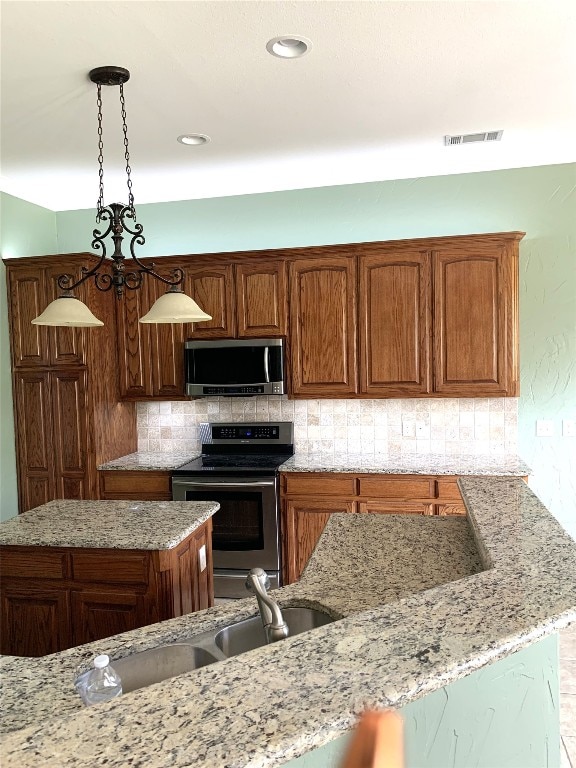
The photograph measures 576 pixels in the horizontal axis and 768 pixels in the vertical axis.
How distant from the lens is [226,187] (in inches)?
178

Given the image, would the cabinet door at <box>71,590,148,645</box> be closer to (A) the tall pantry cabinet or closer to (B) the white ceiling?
(A) the tall pantry cabinet

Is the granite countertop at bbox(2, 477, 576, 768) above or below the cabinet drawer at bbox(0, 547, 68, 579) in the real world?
above

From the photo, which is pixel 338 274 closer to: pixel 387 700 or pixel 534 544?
pixel 534 544

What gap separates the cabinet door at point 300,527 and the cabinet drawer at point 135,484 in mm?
839

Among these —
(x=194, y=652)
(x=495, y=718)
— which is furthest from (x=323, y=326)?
(x=495, y=718)

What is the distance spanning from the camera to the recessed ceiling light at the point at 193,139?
358 centimetres

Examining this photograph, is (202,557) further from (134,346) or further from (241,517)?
(134,346)

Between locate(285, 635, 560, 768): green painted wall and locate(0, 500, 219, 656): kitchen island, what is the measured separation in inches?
53.1

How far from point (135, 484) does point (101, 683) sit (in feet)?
Result: 9.59

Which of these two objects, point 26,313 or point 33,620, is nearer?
point 33,620

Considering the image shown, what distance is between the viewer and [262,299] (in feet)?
13.8

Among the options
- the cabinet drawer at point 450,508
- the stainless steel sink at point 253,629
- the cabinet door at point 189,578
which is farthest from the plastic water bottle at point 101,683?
the cabinet drawer at point 450,508

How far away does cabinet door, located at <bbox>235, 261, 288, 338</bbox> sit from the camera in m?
4.16

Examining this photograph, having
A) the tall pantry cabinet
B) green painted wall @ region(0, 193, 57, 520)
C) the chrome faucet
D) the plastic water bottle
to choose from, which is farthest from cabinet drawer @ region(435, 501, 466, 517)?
green painted wall @ region(0, 193, 57, 520)
